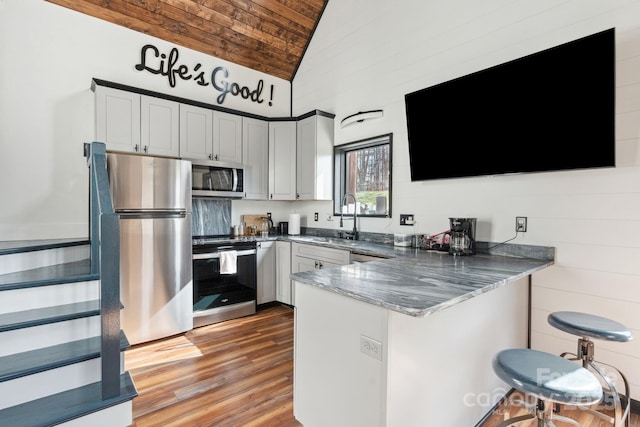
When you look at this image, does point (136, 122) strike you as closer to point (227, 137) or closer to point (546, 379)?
point (227, 137)

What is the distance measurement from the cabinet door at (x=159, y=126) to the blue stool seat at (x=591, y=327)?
3.71 m

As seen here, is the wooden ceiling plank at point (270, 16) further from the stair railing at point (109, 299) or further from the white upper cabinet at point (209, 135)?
the stair railing at point (109, 299)

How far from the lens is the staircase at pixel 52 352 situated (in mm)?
1630

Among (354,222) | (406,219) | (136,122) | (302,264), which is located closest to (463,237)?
(406,219)

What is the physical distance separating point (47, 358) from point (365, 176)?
321cm

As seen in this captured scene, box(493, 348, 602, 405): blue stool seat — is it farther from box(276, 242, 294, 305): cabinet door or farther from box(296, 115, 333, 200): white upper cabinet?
box(296, 115, 333, 200): white upper cabinet

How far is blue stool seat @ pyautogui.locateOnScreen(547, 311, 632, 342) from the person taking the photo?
1551 millimetres

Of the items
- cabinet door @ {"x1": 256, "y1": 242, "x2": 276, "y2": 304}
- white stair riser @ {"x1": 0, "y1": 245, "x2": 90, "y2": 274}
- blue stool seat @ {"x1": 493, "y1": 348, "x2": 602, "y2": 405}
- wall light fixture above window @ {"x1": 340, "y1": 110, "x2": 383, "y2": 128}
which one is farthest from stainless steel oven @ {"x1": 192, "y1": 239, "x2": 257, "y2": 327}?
blue stool seat @ {"x1": 493, "y1": 348, "x2": 602, "y2": 405}

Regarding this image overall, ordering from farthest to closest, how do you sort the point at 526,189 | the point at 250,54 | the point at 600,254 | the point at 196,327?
the point at 250,54
the point at 196,327
the point at 526,189
the point at 600,254

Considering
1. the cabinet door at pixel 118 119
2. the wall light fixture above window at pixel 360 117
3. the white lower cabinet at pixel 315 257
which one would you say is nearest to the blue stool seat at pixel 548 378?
the white lower cabinet at pixel 315 257

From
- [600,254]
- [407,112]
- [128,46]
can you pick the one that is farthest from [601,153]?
[128,46]

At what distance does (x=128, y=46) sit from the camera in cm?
350

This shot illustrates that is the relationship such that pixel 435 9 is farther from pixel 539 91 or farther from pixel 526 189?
pixel 526 189

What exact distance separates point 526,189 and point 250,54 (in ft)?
12.3
